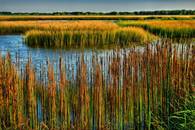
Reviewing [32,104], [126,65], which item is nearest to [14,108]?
[32,104]

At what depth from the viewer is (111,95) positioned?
5.50 meters

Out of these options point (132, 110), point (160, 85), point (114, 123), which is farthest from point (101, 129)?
point (160, 85)

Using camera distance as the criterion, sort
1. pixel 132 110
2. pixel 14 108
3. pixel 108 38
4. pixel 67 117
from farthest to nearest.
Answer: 1. pixel 108 38
2. pixel 132 110
3. pixel 67 117
4. pixel 14 108

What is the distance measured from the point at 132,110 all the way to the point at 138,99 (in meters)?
0.20

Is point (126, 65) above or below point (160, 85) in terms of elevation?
above

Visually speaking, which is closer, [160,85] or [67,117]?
[67,117]

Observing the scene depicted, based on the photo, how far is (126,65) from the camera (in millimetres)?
5656

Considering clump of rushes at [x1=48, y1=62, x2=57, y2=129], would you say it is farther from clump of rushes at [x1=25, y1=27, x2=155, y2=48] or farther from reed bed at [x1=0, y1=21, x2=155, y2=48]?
clump of rushes at [x1=25, y1=27, x2=155, y2=48]

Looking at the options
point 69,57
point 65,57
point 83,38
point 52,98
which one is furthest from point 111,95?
point 83,38

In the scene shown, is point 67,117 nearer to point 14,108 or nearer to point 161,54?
point 14,108

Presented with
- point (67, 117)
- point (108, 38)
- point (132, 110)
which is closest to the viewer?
point (67, 117)

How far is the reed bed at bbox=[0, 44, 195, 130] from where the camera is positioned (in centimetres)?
515

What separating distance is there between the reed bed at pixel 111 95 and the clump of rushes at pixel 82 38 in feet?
46.0

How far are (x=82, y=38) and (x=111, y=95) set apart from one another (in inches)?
598
